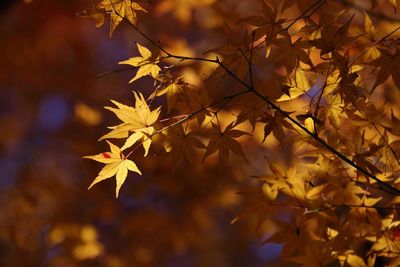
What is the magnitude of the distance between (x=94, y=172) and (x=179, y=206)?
64cm

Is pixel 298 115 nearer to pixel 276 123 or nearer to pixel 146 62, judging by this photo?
pixel 276 123

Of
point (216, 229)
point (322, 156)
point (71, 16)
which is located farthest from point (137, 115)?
point (216, 229)

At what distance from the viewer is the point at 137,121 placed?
112cm

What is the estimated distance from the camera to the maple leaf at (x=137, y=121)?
1.10 metres

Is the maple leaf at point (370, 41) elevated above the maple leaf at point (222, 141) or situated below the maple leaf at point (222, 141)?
above

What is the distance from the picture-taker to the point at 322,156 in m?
1.23

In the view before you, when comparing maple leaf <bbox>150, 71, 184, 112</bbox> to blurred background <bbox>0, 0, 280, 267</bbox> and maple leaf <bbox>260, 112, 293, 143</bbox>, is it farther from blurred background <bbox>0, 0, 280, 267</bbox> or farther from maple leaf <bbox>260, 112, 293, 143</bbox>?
blurred background <bbox>0, 0, 280, 267</bbox>

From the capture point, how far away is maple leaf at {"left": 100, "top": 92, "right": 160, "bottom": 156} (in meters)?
1.10

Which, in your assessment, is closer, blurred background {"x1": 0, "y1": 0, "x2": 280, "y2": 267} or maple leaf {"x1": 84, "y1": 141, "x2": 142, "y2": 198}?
maple leaf {"x1": 84, "y1": 141, "x2": 142, "y2": 198}

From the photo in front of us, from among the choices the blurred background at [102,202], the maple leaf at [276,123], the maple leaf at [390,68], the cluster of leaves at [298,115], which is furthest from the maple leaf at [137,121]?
the blurred background at [102,202]

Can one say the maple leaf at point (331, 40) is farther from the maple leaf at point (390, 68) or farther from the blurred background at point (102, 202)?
the blurred background at point (102, 202)

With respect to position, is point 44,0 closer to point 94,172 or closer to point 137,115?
point 94,172

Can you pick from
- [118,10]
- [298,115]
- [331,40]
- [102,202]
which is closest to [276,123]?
[298,115]

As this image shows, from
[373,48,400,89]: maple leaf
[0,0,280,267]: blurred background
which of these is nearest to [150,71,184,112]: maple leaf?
[373,48,400,89]: maple leaf
